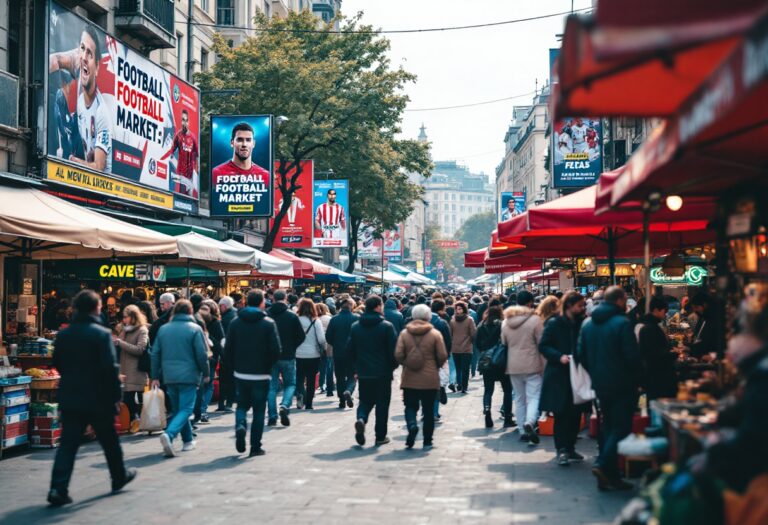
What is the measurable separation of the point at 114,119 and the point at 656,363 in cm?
1576

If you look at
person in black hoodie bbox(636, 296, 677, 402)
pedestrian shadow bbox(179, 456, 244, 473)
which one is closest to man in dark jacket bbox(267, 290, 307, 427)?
pedestrian shadow bbox(179, 456, 244, 473)

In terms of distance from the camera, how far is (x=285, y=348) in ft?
47.1

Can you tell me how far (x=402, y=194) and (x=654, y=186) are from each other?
122 feet

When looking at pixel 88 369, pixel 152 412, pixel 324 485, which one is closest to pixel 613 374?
pixel 324 485

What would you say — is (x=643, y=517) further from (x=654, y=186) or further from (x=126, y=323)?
(x=126, y=323)

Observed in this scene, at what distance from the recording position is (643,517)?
14.9 ft

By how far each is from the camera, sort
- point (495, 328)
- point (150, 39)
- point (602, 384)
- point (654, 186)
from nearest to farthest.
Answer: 1. point (654, 186)
2. point (602, 384)
3. point (495, 328)
4. point (150, 39)

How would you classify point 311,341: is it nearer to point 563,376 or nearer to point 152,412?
point 152,412

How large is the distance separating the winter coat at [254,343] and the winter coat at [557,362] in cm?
318

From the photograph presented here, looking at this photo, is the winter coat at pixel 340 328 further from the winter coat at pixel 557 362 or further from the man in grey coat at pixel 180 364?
the winter coat at pixel 557 362

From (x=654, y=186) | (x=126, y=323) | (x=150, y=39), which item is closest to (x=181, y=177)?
(x=150, y=39)

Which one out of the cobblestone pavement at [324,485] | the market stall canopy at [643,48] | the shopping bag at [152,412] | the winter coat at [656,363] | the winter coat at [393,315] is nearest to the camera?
the market stall canopy at [643,48]

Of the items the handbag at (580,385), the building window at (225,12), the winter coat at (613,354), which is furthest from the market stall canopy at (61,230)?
the building window at (225,12)

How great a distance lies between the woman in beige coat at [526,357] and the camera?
462 inches
